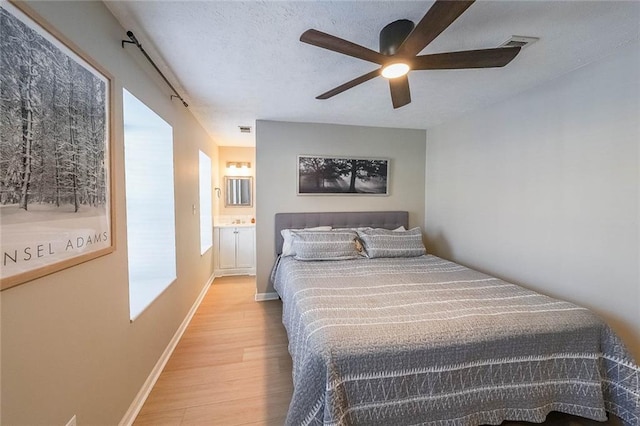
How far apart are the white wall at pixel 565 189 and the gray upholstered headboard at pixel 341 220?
2.77 feet

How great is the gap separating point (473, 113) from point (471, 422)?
2873 mm

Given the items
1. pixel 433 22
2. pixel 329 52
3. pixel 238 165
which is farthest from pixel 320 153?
pixel 433 22

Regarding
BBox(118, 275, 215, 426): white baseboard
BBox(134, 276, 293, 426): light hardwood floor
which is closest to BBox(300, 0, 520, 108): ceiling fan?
BBox(134, 276, 293, 426): light hardwood floor

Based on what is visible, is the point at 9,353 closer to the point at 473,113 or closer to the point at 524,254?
the point at 524,254

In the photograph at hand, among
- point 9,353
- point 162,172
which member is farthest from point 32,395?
point 162,172

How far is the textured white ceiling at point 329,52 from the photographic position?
4.48 feet

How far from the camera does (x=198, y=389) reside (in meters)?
1.84

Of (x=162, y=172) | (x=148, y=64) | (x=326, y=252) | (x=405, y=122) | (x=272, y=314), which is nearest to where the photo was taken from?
(x=148, y=64)

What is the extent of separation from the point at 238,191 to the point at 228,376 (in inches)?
134

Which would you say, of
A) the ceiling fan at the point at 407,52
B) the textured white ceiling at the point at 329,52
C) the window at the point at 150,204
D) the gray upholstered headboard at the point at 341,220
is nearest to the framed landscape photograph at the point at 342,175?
the gray upholstered headboard at the point at 341,220

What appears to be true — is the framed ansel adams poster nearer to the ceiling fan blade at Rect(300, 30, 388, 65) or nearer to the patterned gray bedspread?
the ceiling fan blade at Rect(300, 30, 388, 65)

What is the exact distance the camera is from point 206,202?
4.13 meters

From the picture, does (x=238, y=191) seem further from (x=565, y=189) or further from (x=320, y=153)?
(x=565, y=189)

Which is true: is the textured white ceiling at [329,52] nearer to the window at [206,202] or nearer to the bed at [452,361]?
the window at [206,202]
